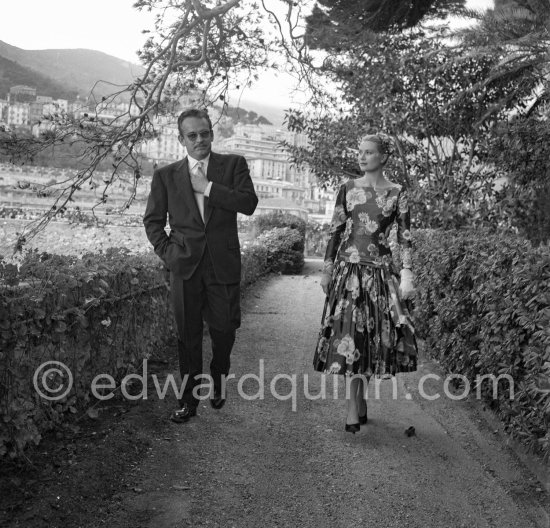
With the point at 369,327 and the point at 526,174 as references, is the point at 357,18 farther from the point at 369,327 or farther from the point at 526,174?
the point at 369,327

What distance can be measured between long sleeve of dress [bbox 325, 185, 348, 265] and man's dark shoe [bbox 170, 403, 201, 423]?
4.32ft

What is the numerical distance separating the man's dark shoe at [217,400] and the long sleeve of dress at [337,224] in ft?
3.87

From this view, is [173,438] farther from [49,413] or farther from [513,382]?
[513,382]

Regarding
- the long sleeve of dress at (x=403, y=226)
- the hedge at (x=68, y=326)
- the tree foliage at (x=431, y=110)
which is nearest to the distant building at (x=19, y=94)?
the tree foliage at (x=431, y=110)

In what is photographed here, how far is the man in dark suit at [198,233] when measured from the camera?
4.35 m

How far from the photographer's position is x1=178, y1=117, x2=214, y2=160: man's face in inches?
170

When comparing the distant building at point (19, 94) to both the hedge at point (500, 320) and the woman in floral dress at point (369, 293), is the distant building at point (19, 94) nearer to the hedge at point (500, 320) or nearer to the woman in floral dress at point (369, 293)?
the hedge at point (500, 320)

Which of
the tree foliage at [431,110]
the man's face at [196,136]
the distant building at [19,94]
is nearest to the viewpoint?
the man's face at [196,136]

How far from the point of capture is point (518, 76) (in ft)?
46.0

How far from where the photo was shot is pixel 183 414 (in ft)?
14.6

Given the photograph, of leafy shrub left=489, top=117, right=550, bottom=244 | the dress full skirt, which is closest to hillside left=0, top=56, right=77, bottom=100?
leafy shrub left=489, top=117, right=550, bottom=244

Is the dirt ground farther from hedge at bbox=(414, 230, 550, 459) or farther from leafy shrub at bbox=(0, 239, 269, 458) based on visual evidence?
hedge at bbox=(414, 230, 550, 459)

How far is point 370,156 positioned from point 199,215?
116cm

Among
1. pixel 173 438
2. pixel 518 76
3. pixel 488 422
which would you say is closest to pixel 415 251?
pixel 488 422
